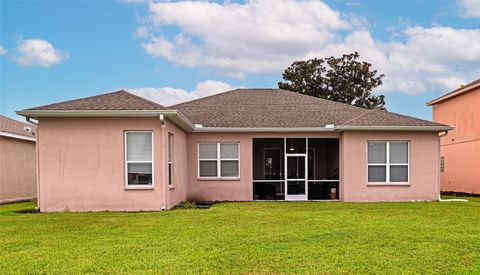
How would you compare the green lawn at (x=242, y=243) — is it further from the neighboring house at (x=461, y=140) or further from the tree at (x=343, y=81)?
the tree at (x=343, y=81)

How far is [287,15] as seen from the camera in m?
22.2

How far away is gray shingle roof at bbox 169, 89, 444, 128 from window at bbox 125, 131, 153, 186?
14.8 feet

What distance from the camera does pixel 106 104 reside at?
568 inches

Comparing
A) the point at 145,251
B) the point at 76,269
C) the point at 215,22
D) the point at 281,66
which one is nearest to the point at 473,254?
the point at 145,251

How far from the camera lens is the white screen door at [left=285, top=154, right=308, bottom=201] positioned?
19.3 metres

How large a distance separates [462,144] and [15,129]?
22.9 metres

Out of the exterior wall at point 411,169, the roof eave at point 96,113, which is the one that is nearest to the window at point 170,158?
the roof eave at point 96,113

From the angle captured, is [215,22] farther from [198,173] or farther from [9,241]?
[9,241]

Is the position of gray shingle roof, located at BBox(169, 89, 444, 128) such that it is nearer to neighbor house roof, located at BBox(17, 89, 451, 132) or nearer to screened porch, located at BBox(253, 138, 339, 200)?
neighbor house roof, located at BBox(17, 89, 451, 132)

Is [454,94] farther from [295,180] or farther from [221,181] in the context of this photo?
[221,181]

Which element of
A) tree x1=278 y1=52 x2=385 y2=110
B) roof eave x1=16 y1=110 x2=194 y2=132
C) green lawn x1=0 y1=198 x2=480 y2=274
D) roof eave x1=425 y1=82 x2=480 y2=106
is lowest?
green lawn x1=0 y1=198 x2=480 y2=274

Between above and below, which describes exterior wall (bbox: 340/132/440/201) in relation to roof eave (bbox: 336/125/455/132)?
below

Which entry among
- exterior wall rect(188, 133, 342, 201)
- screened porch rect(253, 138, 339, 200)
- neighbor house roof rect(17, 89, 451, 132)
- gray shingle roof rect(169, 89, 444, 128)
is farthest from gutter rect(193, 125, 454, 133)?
screened porch rect(253, 138, 339, 200)

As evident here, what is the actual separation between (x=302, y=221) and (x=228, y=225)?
191cm
